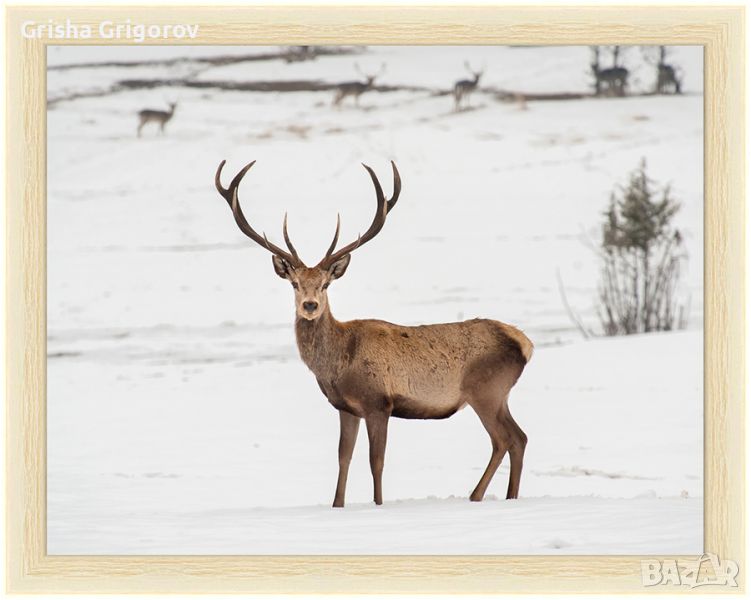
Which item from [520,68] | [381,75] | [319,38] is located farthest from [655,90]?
[319,38]

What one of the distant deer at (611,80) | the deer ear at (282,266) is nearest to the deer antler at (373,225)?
the deer ear at (282,266)

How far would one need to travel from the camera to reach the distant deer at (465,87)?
12.6m

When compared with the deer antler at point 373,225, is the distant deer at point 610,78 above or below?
above

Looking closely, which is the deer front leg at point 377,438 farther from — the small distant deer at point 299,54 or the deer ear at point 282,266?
the small distant deer at point 299,54

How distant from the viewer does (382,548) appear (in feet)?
28.9

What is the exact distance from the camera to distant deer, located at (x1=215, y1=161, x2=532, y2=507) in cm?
939

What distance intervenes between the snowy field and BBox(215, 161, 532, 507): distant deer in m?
0.38

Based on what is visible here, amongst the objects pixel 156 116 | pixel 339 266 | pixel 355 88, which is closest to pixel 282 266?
pixel 339 266

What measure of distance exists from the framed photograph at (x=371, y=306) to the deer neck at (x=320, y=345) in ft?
0.07

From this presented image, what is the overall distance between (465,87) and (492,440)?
476 centimetres

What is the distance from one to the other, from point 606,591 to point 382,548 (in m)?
1.46

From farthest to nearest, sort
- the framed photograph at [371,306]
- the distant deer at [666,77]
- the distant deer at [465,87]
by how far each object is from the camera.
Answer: the distant deer at [465,87] → the distant deer at [666,77] → the framed photograph at [371,306]

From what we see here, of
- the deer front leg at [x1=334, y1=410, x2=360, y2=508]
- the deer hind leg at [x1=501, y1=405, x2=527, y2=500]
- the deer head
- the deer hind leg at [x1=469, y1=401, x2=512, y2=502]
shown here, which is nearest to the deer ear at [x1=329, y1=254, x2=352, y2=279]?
the deer head

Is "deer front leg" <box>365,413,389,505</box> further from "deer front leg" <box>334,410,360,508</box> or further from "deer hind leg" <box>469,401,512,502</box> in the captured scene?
"deer hind leg" <box>469,401,512,502</box>
